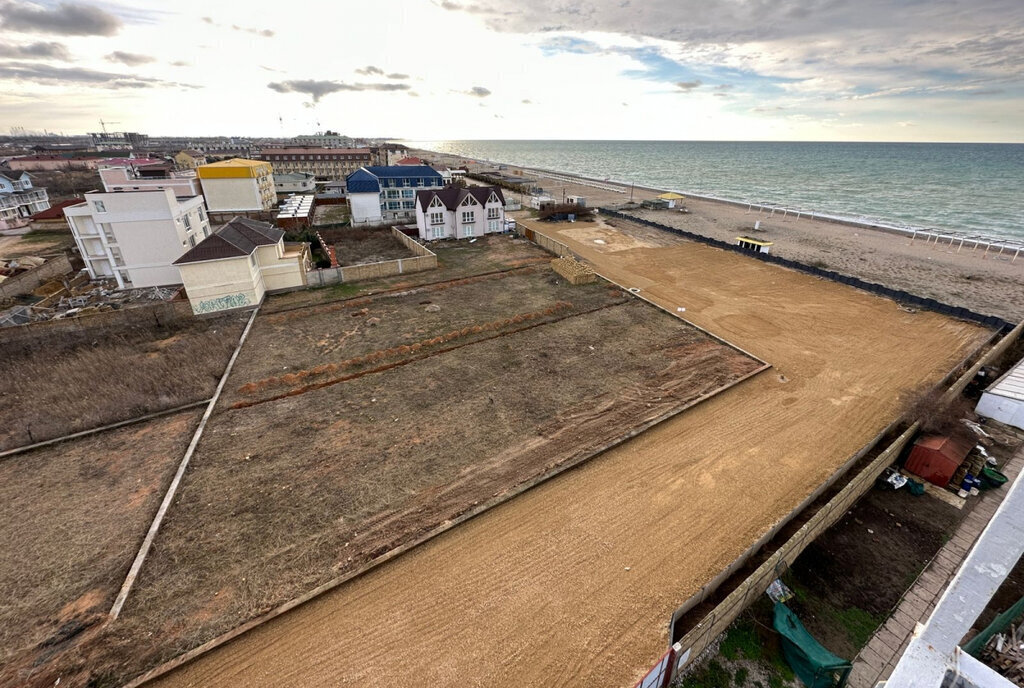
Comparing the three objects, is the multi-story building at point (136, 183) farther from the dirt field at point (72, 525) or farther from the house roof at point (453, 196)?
the dirt field at point (72, 525)

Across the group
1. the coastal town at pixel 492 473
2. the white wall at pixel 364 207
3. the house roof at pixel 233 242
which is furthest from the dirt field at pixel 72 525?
the white wall at pixel 364 207

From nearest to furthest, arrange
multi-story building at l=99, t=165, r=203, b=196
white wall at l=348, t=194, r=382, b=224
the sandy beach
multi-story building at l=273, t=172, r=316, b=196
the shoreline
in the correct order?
the sandy beach
multi-story building at l=99, t=165, r=203, b=196
the shoreline
white wall at l=348, t=194, r=382, b=224
multi-story building at l=273, t=172, r=316, b=196

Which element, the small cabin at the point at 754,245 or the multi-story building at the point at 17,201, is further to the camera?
the multi-story building at the point at 17,201

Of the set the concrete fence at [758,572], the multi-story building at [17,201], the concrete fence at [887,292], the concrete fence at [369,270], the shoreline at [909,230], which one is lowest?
the multi-story building at [17,201]

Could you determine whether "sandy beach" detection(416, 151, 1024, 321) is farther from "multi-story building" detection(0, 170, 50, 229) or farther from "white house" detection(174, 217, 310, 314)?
"multi-story building" detection(0, 170, 50, 229)

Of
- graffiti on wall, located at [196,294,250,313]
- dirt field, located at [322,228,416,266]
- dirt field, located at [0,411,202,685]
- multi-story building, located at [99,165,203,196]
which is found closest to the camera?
dirt field, located at [0,411,202,685]

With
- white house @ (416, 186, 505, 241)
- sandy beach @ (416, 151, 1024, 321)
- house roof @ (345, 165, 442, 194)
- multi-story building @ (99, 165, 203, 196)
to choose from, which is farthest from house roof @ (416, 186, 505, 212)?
multi-story building @ (99, 165, 203, 196)
